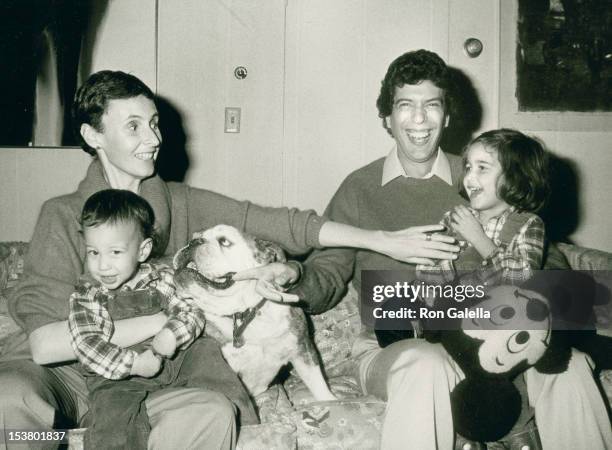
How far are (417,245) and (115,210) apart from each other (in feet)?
2.35

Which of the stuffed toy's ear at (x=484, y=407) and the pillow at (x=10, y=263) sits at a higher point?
the pillow at (x=10, y=263)

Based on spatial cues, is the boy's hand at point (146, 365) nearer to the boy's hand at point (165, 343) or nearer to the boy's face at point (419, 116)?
the boy's hand at point (165, 343)

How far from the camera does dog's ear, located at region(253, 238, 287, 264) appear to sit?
1257 mm

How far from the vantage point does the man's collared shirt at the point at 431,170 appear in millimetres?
1634

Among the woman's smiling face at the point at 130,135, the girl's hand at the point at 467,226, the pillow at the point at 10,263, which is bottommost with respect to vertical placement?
the pillow at the point at 10,263

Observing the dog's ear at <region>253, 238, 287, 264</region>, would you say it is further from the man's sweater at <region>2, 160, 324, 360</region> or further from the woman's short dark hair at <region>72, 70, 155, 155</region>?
the woman's short dark hair at <region>72, 70, 155, 155</region>

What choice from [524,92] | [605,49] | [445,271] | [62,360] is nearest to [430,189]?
[445,271]

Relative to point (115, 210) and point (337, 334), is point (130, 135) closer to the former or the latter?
point (115, 210)

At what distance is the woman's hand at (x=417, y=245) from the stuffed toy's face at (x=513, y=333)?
7.2 inches

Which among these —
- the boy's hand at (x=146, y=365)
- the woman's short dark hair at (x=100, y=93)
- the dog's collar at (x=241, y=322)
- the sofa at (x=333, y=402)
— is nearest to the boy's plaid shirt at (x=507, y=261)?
the sofa at (x=333, y=402)

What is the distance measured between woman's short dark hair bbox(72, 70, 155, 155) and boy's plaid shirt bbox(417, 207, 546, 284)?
2.96 ft

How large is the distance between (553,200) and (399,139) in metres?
1.43

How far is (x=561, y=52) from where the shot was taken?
8.32 feet

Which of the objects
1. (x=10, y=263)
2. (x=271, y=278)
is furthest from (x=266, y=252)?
(x=10, y=263)
